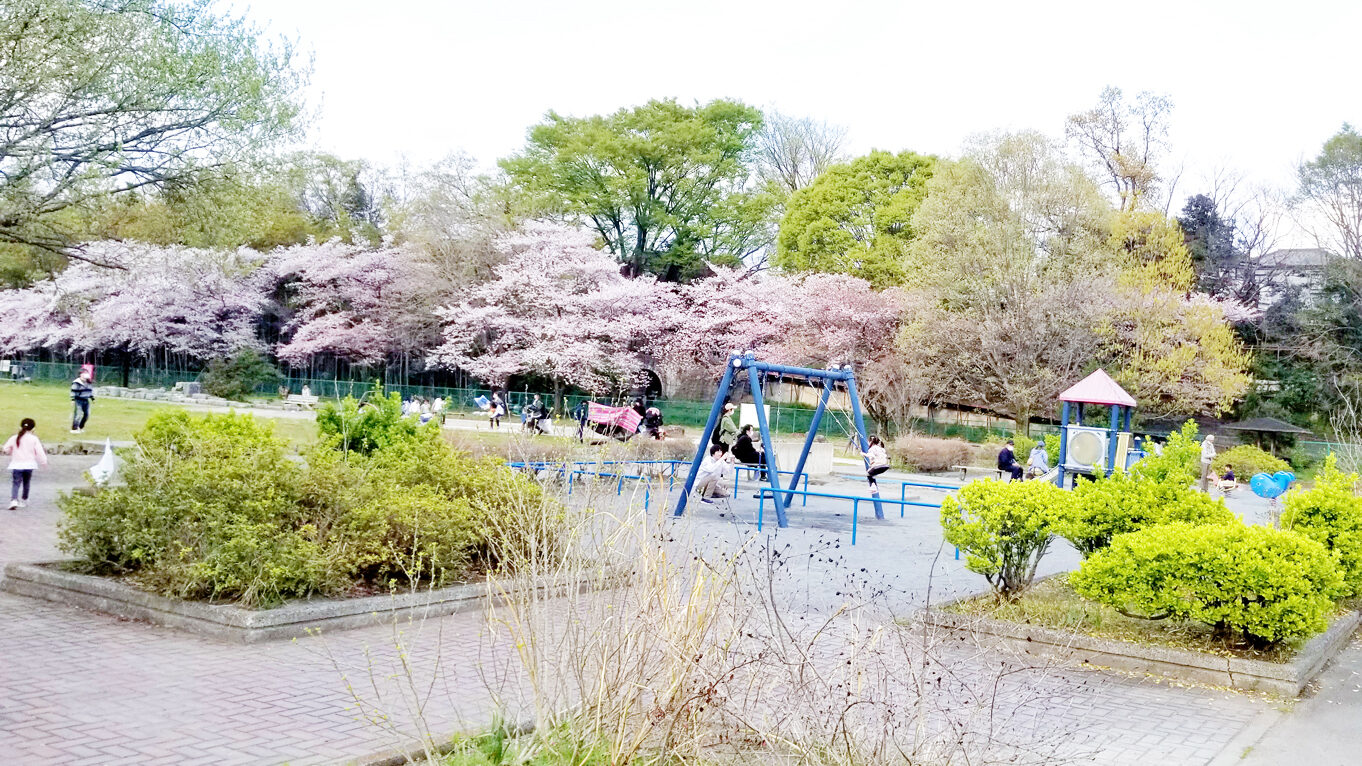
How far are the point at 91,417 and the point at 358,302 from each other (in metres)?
19.1

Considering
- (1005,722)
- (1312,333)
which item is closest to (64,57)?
(1005,722)

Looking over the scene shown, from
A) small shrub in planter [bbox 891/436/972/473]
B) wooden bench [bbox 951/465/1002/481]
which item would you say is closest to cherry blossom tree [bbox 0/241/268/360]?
small shrub in planter [bbox 891/436/972/473]

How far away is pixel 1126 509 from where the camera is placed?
9.30 m

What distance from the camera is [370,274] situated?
155 ft

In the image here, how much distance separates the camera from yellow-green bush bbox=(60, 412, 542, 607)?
7.88 m

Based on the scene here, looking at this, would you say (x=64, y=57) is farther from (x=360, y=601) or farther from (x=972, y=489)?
(x=972, y=489)

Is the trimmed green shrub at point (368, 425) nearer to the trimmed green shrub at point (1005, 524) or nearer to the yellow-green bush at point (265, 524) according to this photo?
the yellow-green bush at point (265, 524)

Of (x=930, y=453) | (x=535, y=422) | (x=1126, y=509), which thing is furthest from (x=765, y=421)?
(x=930, y=453)

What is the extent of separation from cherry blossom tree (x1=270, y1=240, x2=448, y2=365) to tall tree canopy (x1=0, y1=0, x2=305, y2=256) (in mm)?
26439

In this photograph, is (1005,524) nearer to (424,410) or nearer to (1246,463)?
(424,410)

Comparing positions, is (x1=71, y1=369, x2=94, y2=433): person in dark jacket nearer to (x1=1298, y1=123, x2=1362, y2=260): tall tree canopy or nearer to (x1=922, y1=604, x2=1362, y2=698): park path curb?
(x1=922, y1=604, x2=1362, y2=698): park path curb

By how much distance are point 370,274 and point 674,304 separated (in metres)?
13.8

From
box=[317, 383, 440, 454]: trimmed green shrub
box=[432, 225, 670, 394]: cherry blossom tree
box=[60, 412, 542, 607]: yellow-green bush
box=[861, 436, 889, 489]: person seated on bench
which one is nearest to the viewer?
box=[60, 412, 542, 607]: yellow-green bush

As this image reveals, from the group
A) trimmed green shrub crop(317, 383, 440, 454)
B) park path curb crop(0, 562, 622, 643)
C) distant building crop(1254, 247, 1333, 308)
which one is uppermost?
distant building crop(1254, 247, 1333, 308)
